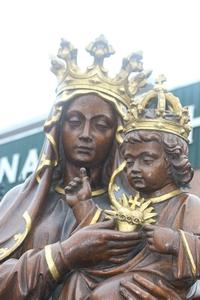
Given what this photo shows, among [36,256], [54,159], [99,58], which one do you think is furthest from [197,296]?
[99,58]

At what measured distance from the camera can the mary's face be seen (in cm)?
386

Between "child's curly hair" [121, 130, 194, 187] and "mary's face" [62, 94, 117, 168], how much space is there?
50 centimetres

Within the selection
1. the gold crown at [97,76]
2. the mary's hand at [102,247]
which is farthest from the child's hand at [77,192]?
the gold crown at [97,76]

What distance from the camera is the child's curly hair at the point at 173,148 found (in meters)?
3.30

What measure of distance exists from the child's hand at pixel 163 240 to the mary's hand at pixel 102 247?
143 millimetres

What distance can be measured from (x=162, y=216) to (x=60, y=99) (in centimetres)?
93

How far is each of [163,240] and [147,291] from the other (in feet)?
0.68

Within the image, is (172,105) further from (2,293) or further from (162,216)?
(2,293)

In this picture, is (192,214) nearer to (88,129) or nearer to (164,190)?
(164,190)

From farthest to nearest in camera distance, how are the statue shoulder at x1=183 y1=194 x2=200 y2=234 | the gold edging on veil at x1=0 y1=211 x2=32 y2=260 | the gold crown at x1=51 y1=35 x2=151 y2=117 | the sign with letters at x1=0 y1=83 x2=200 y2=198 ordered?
the sign with letters at x1=0 y1=83 x2=200 y2=198 → the gold crown at x1=51 y1=35 x2=151 y2=117 → the gold edging on veil at x1=0 y1=211 x2=32 y2=260 → the statue shoulder at x1=183 y1=194 x2=200 y2=234

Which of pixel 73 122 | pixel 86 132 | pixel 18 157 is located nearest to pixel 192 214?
pixel 86 132

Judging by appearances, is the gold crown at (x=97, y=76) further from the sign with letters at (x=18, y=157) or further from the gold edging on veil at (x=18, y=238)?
the sign with letters at (x=18, y=157)

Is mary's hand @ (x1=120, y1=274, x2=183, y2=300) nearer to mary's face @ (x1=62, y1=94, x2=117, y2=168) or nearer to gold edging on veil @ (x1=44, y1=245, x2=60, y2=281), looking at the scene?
gold edging on veil @ (x1=44, y1=245, x2=60, y2=281)

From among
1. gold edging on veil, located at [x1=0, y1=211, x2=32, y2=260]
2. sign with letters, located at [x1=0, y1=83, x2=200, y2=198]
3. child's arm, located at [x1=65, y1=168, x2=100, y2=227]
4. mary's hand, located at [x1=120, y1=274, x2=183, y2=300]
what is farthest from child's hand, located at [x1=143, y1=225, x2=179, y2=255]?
sign with letters, located at [x1=0, y1=83, x2=200, y2=198]
